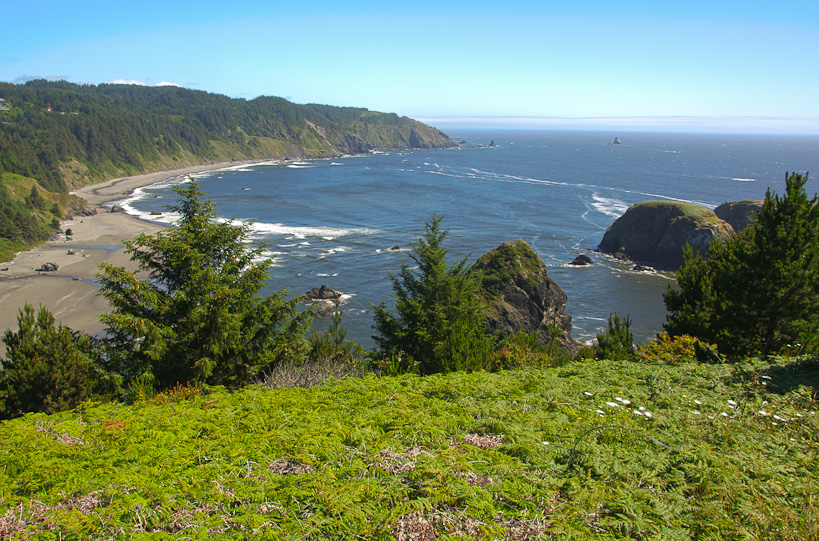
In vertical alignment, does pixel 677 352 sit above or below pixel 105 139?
below

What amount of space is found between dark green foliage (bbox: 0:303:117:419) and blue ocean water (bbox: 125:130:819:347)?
17.2 metres

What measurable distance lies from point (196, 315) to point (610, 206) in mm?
82971

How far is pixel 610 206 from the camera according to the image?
81812 mm

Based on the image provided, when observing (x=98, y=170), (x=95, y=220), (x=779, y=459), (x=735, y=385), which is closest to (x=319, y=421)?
(x=779, y=459)

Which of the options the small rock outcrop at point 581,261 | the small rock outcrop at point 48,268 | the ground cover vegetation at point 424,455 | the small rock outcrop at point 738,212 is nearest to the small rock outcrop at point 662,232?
the small rock outcrop at point 738,212

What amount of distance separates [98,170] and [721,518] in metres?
144

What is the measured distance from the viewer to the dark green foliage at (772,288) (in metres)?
13.4

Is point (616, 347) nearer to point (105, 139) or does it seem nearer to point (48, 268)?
point (48, 268)

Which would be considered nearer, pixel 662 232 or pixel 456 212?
pixel 662 232

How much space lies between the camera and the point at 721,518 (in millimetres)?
4051

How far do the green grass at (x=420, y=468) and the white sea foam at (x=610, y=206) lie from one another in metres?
75.1

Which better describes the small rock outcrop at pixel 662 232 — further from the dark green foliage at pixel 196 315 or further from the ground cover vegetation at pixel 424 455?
the dark green foliage at pixel 196 315

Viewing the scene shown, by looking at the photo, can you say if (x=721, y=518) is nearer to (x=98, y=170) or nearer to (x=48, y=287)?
(x=48, y=287)

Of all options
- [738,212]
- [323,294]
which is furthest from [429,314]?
[738,212]
